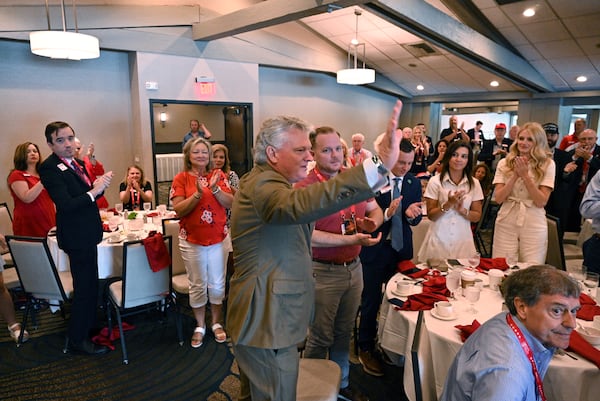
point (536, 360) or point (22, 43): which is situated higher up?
point (22, 43)

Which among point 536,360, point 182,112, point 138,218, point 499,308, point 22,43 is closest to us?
point 536,360

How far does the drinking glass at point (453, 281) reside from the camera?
6.98ft

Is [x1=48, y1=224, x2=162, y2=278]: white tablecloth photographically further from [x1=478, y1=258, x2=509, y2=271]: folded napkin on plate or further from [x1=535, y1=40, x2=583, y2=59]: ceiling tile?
[x1=535, y1=40, x2=583, y2=59]: ceiling tile

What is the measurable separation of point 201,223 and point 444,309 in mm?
1851

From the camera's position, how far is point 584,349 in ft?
5.32

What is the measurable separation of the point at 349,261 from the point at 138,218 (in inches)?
96.1

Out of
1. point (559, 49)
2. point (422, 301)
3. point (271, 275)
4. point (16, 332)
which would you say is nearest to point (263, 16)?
point (16, 332)

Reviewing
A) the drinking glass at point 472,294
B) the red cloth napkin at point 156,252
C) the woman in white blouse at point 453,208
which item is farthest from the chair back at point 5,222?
the drinking glass at point 472,294

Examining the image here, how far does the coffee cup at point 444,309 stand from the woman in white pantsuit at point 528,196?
1383 millimetres

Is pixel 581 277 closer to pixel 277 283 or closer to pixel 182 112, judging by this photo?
pixel 277 283

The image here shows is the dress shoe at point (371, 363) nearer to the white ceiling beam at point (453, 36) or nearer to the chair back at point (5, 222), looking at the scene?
the white ceiling beam at point (453, 36)

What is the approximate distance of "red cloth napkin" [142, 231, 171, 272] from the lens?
113 inches

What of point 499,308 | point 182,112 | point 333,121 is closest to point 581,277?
point 499,308

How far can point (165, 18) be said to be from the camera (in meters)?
6.41
